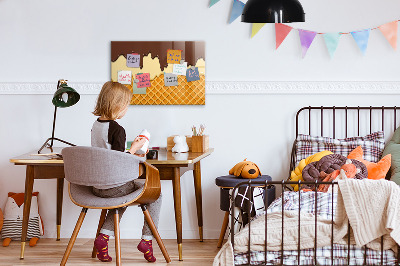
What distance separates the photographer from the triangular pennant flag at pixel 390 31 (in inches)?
170

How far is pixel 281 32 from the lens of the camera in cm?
439

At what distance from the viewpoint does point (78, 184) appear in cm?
342

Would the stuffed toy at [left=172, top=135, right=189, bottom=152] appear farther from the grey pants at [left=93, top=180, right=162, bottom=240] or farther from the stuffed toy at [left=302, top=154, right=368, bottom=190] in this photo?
the stuffed toy at [left=302, top=154, right=368, bottom=190]

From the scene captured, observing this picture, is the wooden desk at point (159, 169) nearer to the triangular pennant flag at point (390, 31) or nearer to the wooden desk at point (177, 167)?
the wooden desk at point (177, 167)

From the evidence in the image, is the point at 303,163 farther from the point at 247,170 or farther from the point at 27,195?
the point at 27,195

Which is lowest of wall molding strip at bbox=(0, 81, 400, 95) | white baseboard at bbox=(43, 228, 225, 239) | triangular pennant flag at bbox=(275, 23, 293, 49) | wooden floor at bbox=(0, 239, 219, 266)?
wooden floor at bbox=(0, 239, 219, 266)

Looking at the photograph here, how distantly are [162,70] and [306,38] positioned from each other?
1042mm

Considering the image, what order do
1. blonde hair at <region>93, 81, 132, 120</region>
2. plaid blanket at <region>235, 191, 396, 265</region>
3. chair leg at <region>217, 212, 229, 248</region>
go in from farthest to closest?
chair leg at <region>217, 212, 229, 248</region> → blonde hair at <region>93, 81, 132, 120</region> → plaid blanket at <region>235, 191, 396, 265</region>

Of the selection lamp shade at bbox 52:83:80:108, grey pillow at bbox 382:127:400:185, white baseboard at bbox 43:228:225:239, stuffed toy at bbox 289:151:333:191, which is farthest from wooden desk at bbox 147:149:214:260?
grey pillow at bbox 382:127:400:185

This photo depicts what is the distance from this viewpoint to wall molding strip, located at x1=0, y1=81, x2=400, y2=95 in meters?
4.38

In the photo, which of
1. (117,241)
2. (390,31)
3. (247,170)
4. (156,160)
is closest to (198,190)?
(247,170)

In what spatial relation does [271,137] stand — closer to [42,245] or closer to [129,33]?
[129,33]

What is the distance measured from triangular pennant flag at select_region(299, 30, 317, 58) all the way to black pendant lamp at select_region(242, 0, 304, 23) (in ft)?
3.87

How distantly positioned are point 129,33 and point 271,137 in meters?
1.26
